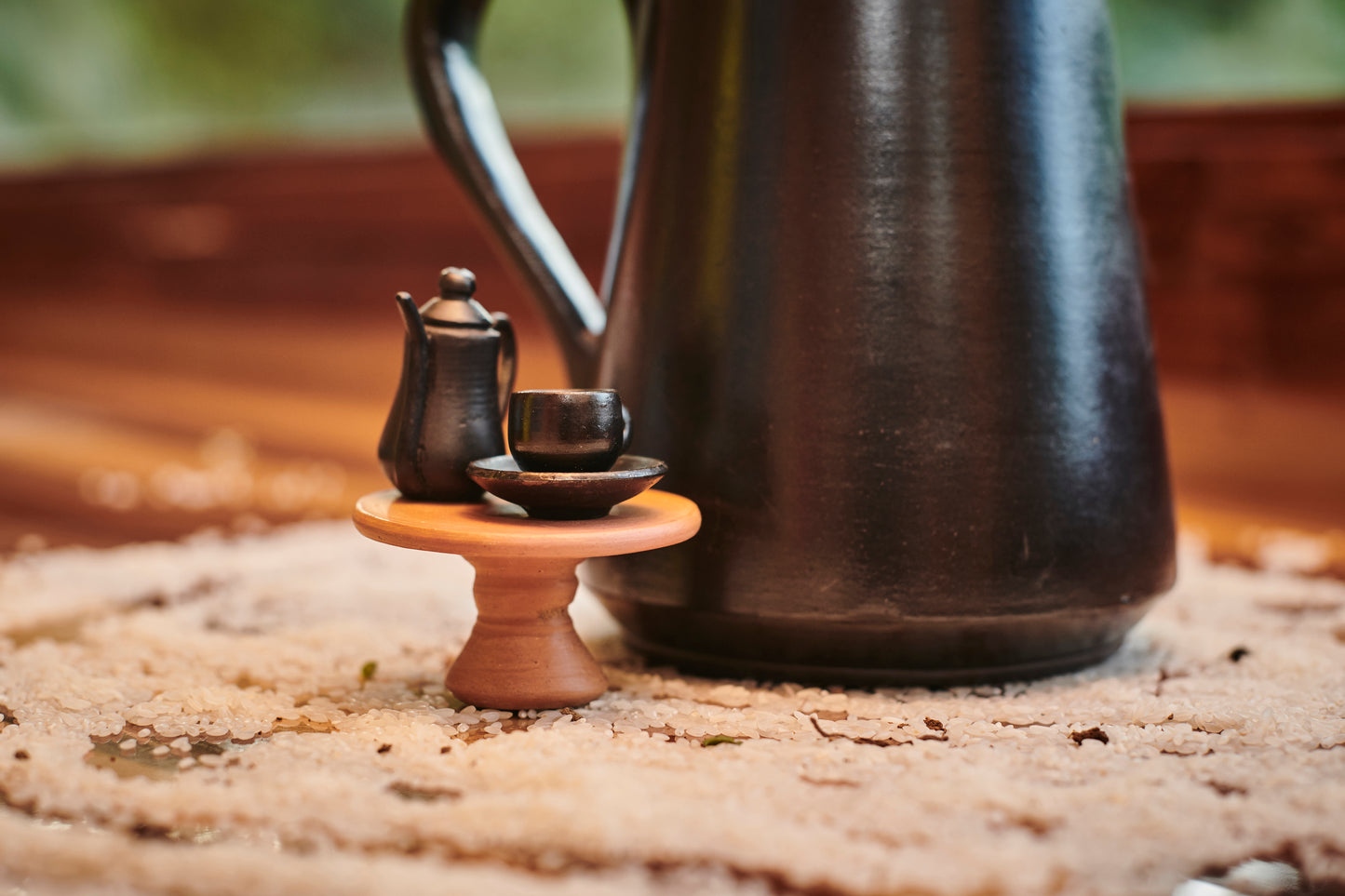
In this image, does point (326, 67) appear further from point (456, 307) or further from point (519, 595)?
point (519, 595)

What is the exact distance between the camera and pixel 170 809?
1.47 feet

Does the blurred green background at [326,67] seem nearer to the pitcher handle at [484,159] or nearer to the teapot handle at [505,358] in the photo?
the pitcher handle at [484,159]

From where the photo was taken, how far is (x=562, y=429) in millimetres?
541

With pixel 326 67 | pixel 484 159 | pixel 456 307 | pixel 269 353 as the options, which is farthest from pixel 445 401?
pixel 326 67

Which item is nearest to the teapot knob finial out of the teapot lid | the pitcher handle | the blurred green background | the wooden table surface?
the teapot lid

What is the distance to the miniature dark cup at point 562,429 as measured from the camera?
1.77 ft

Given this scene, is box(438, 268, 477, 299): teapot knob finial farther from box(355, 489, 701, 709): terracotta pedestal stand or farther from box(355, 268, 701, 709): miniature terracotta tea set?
box(355, 489, 701, 709): terracotta pedestal stand

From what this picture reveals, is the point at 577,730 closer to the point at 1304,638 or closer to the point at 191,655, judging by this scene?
the point at 191,655

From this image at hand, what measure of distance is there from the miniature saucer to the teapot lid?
0.09 m

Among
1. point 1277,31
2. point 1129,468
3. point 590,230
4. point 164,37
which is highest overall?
point 164,37

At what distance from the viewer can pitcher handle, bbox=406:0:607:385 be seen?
71 centimetres

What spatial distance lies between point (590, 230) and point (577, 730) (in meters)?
1.56

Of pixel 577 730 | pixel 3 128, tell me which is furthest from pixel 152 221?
pixel 577 730

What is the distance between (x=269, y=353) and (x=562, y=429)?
2.19 m
